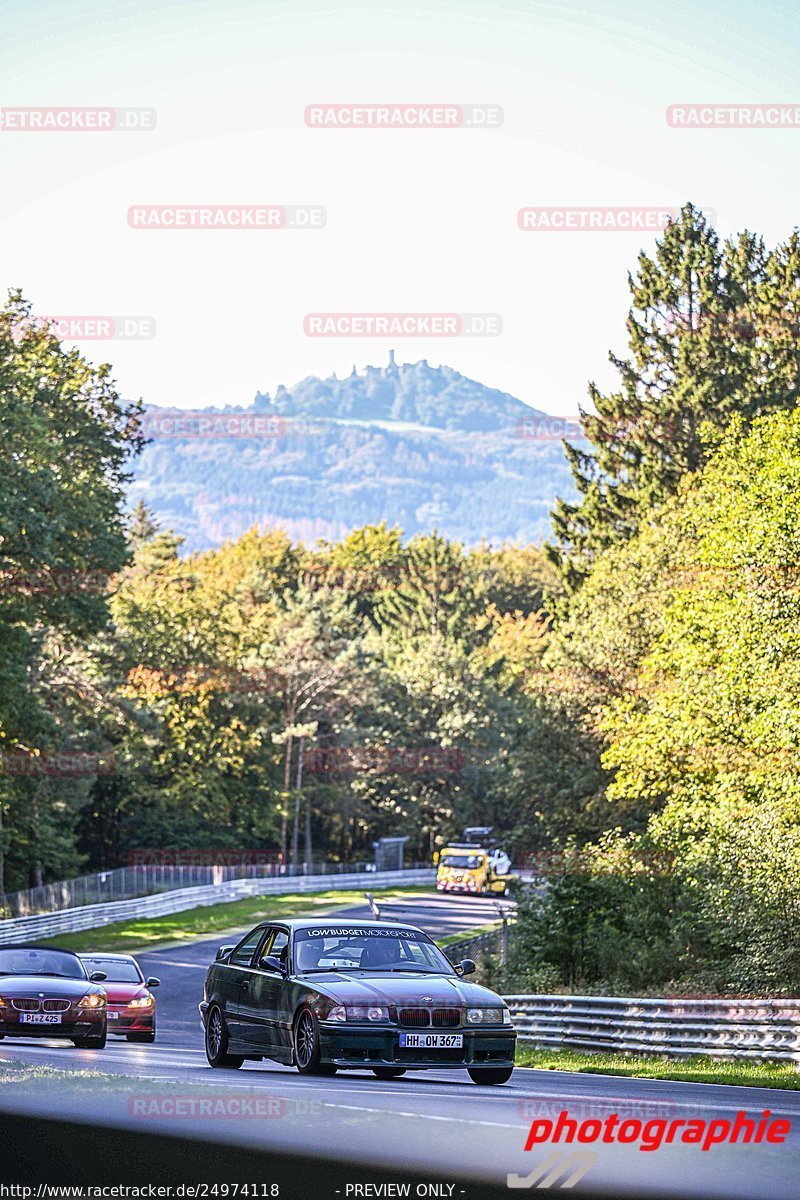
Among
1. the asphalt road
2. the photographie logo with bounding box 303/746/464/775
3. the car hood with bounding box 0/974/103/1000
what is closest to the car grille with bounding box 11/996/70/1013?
the car hood with bounding box 0/974/103/1000

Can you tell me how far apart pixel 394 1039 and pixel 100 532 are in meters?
34.8

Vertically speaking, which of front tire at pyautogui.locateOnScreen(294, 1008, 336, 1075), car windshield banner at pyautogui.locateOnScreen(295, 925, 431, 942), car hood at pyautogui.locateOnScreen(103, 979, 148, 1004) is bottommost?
car hood at pyautogui.locateOnScreen(103, 979, 148, 1004)

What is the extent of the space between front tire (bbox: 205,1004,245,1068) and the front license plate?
262 cm

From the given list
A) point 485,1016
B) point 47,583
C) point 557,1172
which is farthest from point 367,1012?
point 47,583

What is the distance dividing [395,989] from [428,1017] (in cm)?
36

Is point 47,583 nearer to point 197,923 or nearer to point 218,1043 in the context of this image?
point 197,923

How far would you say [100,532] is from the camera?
46062 millimetres

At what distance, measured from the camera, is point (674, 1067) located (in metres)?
20.8

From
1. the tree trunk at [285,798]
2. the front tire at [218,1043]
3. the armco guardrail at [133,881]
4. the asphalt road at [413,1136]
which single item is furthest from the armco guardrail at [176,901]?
the asphalt road at [413,1136]

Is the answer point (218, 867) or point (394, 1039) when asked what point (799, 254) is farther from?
point (394, 1039)

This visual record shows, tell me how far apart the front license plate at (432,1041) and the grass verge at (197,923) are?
37.4 metres

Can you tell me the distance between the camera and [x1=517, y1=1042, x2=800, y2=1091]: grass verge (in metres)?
17.9

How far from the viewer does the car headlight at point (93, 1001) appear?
18406mm

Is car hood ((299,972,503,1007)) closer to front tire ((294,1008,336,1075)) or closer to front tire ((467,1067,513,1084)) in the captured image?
front tire ((294,1008,336,1075))
